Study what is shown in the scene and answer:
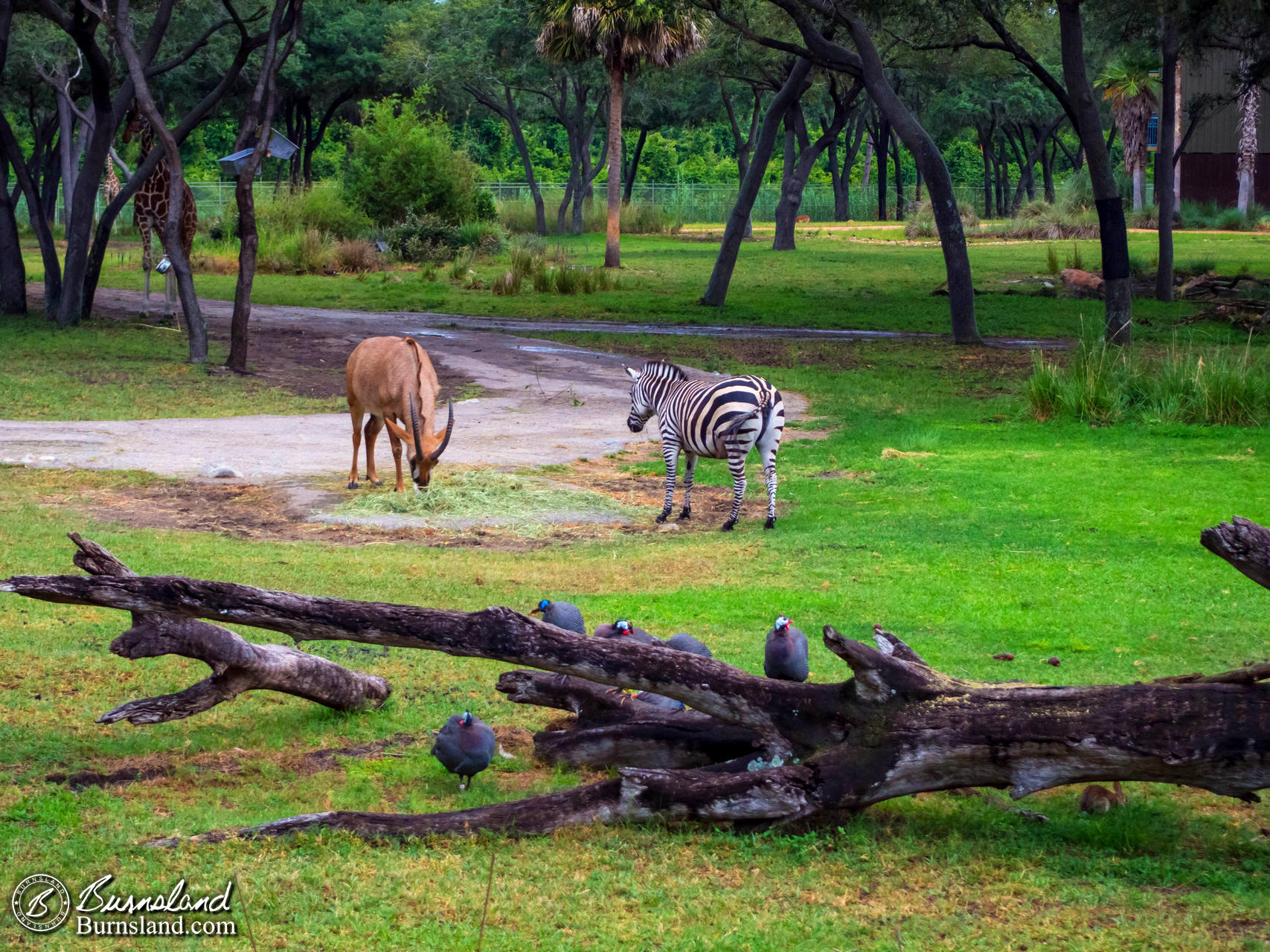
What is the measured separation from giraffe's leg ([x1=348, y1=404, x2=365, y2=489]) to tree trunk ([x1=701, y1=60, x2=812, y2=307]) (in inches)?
583

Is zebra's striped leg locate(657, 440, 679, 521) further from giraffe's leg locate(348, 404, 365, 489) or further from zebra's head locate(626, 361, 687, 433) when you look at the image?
giraffe's leg locate(348, 404, 365, 489)

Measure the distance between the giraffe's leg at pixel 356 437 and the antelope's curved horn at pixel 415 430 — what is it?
0.99 metres

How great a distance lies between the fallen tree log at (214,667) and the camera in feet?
17.7

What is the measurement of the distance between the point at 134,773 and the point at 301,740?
0.80 metres

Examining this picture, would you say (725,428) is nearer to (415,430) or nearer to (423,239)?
(415,430)

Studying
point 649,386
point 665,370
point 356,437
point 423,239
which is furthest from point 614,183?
point 356,437

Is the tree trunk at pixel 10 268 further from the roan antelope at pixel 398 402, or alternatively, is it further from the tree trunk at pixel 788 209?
the tree trunk at pixel 788 209

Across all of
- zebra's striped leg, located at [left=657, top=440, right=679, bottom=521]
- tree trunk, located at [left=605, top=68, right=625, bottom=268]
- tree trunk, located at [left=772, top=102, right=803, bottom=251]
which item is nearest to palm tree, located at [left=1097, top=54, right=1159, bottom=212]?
tree trunk, located at [left=772, top=102, right=803, bottom=251]

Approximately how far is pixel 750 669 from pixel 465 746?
218cm

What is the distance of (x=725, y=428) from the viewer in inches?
462

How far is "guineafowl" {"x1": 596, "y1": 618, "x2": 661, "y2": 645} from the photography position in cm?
586

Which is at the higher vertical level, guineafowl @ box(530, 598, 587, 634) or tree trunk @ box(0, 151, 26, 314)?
tree trunk @ box(0, 151, 26, 314)

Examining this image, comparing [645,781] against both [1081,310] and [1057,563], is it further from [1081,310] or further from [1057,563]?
[1081,310]

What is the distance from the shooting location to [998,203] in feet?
237
